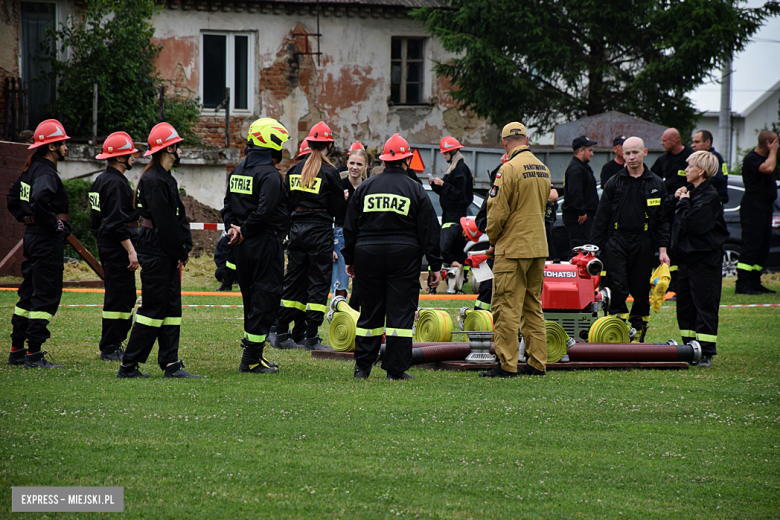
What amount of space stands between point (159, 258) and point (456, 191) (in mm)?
6433

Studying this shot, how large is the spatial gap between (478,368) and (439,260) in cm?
124

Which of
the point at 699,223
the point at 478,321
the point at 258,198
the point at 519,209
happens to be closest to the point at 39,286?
the point at 258,198

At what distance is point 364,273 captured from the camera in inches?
300

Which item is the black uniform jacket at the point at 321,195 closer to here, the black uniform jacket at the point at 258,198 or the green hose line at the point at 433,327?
the black uniform jacket at the point at 258,198

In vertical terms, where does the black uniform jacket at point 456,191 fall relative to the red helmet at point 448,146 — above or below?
below

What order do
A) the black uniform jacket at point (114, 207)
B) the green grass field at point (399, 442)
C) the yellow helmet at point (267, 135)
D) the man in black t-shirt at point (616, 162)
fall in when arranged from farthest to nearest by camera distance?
the man in black t-shirt at point (616, 162) → the yellow helmet at point (267, 135) → the black uniform jacket at point (114, 207) → the green grass field at point (399, 442)

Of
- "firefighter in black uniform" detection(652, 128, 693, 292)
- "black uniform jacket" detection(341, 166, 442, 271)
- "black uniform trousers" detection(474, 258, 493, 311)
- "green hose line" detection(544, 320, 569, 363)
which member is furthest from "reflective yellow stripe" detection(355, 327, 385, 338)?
"firefighter in black uniform" detection(652, 128, 693, 292)

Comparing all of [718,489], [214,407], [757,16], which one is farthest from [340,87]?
[718,489]

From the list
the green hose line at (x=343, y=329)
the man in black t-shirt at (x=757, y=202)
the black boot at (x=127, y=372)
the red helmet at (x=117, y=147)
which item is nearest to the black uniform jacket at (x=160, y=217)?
the red helmet at (x=117, y=147)

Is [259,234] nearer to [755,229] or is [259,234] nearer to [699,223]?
[699,223]

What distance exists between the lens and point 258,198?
7.88 meters

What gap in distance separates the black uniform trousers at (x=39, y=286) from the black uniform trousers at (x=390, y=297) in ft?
9.17

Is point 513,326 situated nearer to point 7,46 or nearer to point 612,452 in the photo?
point 612,452

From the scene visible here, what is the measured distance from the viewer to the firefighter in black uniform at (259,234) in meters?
7.80
